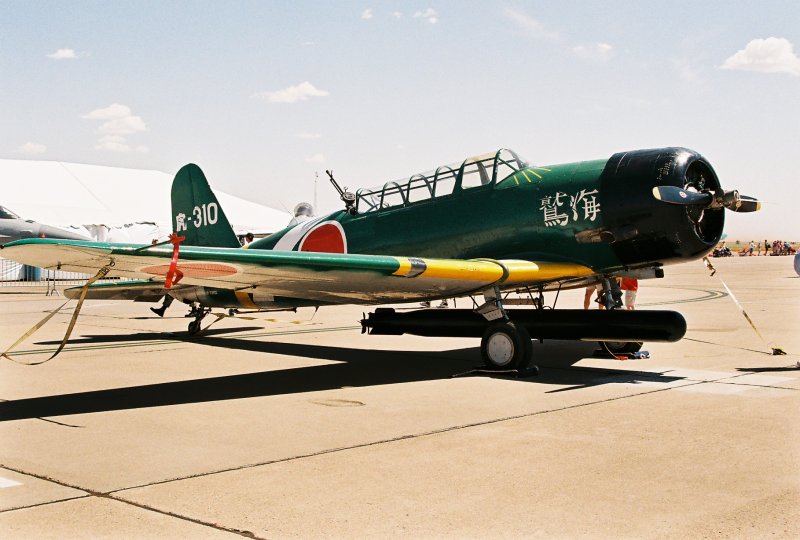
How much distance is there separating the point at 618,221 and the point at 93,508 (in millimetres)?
6437

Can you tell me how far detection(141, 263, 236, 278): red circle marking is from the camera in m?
7.39

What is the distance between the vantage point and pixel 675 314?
8797mm

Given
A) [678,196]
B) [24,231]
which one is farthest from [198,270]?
[24,231]

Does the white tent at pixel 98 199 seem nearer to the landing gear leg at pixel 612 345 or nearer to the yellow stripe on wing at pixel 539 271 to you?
the landing gear leg at pixel 612 345

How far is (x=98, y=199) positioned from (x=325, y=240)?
152ft

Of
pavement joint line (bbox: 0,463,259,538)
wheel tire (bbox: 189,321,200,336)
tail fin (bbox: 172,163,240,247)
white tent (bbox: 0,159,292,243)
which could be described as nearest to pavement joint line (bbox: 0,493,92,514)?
pavement joint line (bbox: 0,463,259,538)

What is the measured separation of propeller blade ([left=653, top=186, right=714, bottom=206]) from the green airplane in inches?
0.6

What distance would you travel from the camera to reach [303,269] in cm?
770

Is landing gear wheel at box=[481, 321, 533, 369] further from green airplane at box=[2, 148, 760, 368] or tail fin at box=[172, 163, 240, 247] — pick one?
tail fin at box=[172, 163, 240, 247]

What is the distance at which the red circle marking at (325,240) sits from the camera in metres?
11.0

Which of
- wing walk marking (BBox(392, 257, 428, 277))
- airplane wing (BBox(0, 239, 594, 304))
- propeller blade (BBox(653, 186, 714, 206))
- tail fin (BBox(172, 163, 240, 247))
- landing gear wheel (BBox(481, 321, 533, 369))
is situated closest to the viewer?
airplane wing (BBox(0, 239, 594, 304))

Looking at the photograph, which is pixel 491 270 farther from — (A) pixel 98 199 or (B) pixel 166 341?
(A) pixel 98 199

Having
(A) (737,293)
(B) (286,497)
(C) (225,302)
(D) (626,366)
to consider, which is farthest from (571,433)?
(A) (737,293)

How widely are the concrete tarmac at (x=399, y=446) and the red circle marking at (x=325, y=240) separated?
164 cm
